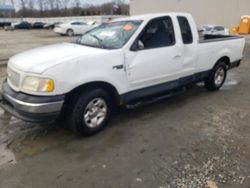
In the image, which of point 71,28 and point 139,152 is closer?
point 139,152

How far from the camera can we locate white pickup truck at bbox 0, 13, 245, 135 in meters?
3.48

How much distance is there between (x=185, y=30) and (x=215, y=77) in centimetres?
170

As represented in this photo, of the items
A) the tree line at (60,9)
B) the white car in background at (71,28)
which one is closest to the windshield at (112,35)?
the white car in background at (71,28)

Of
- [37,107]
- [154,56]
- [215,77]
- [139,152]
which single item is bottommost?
[139,152]

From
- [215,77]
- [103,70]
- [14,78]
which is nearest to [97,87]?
[103,70]

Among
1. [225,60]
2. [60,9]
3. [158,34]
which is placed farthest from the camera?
[60,9]

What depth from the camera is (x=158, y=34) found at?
4.65 m

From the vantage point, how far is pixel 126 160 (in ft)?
11.2

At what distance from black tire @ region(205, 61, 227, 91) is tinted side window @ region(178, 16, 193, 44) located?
129 centimetres

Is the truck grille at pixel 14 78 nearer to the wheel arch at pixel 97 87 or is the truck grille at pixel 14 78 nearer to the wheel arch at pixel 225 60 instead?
the wheel arch at pixel 97 87

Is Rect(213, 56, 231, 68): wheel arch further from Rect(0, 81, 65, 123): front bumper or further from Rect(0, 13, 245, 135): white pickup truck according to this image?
Rect(0, 81, 65, 123): front bumper

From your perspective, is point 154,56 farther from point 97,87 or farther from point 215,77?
point 215,77

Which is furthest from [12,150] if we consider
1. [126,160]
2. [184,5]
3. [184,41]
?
[184,5]

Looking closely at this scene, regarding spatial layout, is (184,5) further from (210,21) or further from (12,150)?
(12,150)
